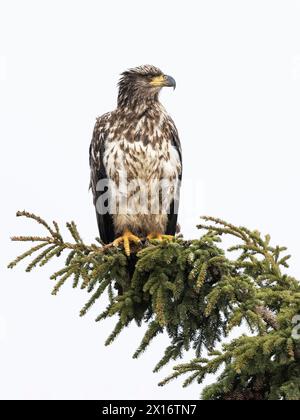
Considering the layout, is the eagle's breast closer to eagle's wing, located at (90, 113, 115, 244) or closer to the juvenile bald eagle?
the juvenile bald eagle

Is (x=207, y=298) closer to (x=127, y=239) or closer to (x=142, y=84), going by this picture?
(x=127, y=239)

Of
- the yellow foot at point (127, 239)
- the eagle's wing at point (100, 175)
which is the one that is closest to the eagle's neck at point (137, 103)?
the eagle's wing at point (100, 175)

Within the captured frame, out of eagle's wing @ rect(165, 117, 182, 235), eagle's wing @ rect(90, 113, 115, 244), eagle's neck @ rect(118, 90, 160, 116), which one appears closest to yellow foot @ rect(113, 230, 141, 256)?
eagle's wing @ rect(90, 113, 115, 244)

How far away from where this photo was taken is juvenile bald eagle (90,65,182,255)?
8969 mm

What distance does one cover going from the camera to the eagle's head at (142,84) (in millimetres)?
9609

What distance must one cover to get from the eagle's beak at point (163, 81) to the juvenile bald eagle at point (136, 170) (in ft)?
0.04

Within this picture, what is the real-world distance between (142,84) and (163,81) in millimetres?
253

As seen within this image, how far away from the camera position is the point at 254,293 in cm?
571

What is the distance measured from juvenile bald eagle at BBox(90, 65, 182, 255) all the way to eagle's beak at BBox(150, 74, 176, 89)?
1 cm

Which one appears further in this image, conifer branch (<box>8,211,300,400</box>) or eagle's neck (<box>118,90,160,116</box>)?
eagle's neck (<box>118,90,160,116</box>)
